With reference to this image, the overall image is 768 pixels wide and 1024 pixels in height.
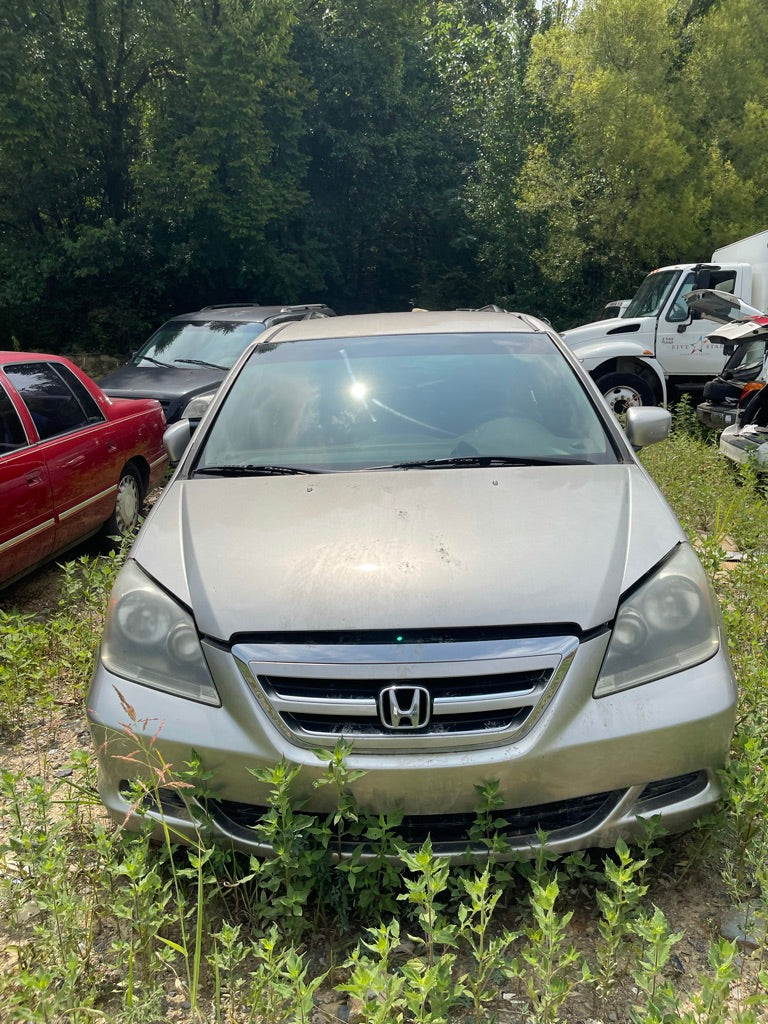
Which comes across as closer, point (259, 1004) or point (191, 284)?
point (259, 1004)

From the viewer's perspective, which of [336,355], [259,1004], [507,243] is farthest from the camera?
[507,243]

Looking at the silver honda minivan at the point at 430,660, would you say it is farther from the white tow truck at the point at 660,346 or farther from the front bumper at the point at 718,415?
the white tow truck at the point at 660,346

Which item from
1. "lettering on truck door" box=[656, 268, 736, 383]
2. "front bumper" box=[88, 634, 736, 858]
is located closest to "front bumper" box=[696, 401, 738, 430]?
"lettering on truck door" box=[656, 268, 736, 383]

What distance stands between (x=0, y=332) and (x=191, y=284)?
4.59 metres

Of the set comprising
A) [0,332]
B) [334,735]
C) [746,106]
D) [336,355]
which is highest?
[746,106]

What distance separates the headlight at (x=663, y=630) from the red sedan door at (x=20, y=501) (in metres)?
3.58

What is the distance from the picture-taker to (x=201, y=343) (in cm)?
1007

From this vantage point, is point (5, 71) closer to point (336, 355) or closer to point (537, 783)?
point (336, 355)

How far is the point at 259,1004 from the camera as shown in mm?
2027

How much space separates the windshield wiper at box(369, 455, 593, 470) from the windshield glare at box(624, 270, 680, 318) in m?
9.45

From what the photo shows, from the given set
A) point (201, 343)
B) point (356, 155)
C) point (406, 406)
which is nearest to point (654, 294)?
point (201, 343)

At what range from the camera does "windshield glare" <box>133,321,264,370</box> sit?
984cm

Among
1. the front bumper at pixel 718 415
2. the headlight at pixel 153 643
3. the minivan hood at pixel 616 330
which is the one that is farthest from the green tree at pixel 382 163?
the headlight at pixel 153 643

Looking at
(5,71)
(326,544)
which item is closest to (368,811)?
(326,544)
